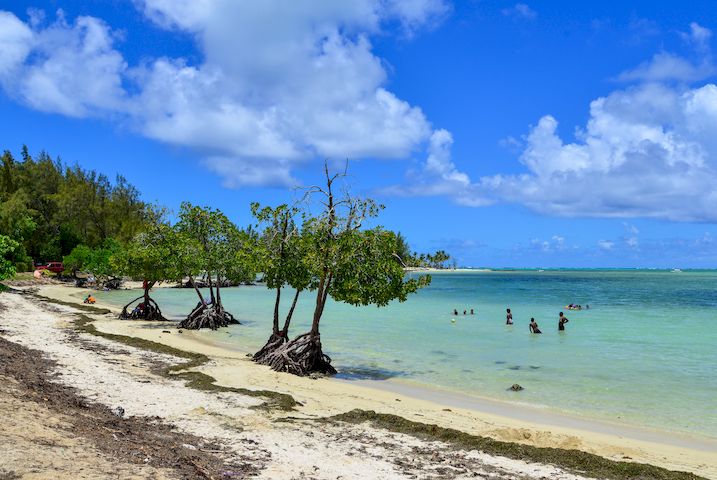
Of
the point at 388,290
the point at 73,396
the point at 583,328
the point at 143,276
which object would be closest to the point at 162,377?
the point at 73,396

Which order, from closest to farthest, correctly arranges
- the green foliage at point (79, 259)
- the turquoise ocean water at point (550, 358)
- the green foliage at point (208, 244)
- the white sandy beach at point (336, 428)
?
the white sandy beach at point (336, 428)
the turquoise ocean water at point (550, 358)
the green foliage at point (208, 244)
the green foliage at point (79, 259)

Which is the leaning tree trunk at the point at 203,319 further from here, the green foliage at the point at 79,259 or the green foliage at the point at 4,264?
the green foliage at the point at 79,259

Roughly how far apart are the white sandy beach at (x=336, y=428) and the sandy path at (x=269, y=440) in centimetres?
2

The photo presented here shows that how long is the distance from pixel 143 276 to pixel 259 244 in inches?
600

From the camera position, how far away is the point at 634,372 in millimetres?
19734

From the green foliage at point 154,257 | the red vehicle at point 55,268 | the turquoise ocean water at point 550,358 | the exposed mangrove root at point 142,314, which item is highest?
the green foliage at point 154,257

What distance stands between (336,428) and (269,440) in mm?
1583

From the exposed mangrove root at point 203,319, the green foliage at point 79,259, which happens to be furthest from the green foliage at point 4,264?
the green foliage at point 79,259

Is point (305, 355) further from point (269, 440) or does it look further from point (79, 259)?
point (79, 259)

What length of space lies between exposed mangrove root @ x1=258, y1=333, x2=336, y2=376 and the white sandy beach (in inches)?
22.5

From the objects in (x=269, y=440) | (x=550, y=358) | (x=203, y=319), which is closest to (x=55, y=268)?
(x=203, y=319)

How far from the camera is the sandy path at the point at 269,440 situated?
785cm

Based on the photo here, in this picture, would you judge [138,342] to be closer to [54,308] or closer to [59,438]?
[59,438]

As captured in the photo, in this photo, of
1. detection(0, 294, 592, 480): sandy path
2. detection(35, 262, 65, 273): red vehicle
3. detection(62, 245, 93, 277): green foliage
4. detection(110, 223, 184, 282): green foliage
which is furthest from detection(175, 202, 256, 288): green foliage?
detection(35, 262, 65, 273): red vehicle
